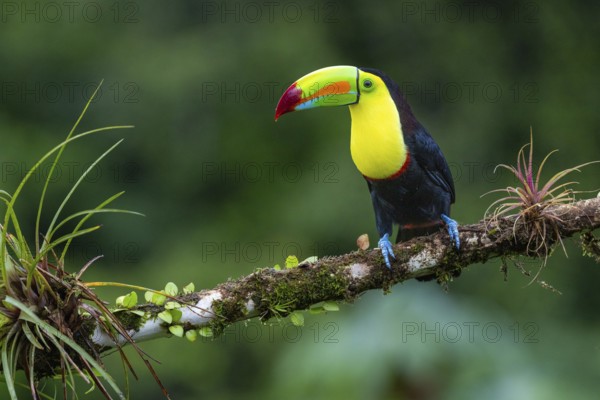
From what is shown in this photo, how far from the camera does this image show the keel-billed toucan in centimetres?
334

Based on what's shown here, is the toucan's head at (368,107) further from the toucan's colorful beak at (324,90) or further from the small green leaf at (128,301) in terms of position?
the small green leaf at (128,301)

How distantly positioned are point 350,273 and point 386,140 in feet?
2.35

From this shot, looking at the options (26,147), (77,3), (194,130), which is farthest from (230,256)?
(77,3)

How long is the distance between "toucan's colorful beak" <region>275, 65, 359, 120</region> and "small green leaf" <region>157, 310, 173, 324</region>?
3.47 ft

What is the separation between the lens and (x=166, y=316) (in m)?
2.51

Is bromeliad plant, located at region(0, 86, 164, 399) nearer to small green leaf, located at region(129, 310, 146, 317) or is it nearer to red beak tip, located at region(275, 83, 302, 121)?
small green leaf, located at region(129, 310, 146, 317)

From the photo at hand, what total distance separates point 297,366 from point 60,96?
3.30 m

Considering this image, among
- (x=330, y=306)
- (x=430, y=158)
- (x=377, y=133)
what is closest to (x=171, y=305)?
(x=330, y=306)

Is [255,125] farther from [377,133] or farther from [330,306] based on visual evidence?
[330,306]

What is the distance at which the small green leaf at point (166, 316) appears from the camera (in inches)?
98.8

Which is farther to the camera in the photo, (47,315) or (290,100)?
(290,100)

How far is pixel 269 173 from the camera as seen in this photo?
6.23 m

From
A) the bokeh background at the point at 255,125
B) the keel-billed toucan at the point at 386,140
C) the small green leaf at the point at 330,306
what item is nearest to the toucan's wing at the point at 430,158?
the keel-billed toucan at the point at 386,140

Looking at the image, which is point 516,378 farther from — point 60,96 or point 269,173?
point 60,96
